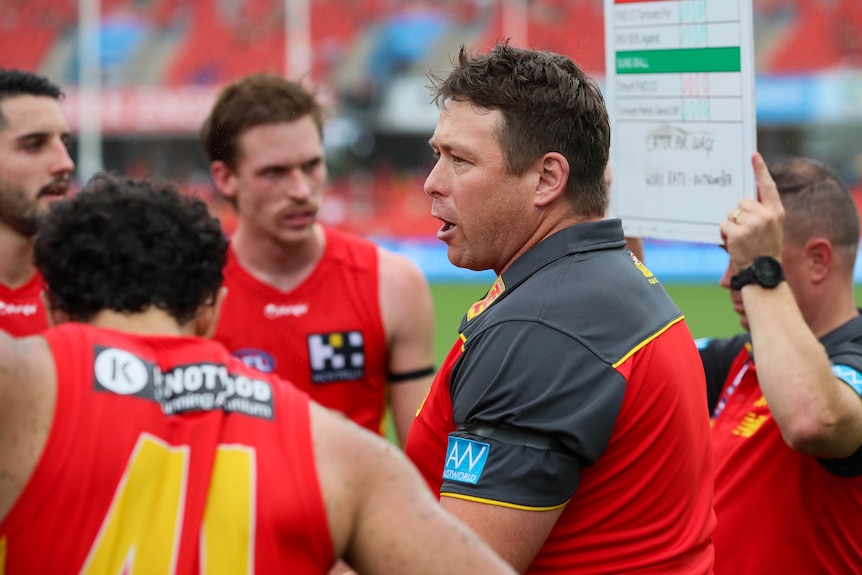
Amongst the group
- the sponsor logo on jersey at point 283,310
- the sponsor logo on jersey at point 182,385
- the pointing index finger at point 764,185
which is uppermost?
the pointing index finger at point 764,185

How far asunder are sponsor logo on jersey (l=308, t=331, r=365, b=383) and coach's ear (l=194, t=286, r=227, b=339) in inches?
92.9

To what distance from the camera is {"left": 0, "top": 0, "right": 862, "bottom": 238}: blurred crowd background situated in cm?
2403

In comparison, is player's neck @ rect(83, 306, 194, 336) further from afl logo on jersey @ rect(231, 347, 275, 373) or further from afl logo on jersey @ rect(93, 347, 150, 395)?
afl logo on jersey @ rect(231, 347, 275, 373)

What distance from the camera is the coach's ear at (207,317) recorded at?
2234mm

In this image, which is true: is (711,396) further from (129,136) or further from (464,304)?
(129,136)

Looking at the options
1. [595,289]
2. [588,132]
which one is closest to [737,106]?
[588,132]

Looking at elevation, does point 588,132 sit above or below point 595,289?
above

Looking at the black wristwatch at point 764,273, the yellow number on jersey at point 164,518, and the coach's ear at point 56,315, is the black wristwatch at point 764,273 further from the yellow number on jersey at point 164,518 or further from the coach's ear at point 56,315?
the coach's ear at point 56,315

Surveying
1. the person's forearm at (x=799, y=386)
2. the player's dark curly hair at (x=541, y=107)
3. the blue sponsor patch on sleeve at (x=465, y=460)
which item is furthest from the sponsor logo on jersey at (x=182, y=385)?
the person's forearm at (x=799, y=386)

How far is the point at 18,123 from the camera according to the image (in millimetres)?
4895

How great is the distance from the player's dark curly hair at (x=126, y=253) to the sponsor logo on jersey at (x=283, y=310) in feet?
8.24

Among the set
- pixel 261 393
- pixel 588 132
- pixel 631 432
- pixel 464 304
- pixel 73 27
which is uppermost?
pixel 73 27

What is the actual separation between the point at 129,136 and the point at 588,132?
2407 centimetres

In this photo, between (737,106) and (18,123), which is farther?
(18,123)
